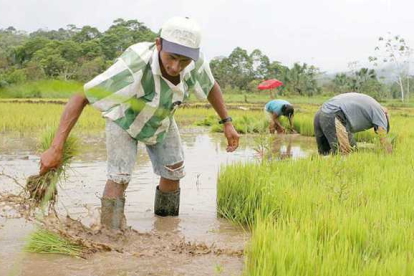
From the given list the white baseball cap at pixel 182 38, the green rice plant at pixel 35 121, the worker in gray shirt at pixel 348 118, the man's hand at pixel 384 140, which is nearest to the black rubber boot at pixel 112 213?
the white baseball cap at pixel 182 38

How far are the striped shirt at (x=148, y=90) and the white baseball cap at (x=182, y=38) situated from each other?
303 mm

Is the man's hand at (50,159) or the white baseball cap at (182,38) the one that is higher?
the white baseball cap at (182,38)

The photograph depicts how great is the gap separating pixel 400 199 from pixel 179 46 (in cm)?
182

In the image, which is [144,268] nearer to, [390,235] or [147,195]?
[390,235]

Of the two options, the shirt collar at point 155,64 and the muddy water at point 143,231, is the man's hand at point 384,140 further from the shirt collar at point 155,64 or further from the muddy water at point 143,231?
the shirt collar at point 155,64

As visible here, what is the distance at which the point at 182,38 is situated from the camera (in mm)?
2230

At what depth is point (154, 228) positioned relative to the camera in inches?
133

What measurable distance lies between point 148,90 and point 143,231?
1.03 meters

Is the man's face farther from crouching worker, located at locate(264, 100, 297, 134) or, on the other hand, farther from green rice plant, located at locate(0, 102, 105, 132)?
crouching worker, located at locate(264, 100, 297, 134)

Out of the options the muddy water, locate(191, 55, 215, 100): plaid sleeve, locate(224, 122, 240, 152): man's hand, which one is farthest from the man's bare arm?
locate(224, 122, 240, 152): man's hand

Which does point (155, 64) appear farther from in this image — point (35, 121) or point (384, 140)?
point (35, 121)

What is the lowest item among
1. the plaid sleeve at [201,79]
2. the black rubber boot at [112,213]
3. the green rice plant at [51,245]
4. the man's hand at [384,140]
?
the green rice plant at [51,245]

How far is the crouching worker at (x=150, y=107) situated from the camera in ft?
7.48

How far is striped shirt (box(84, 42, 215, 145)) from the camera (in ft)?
8.43
